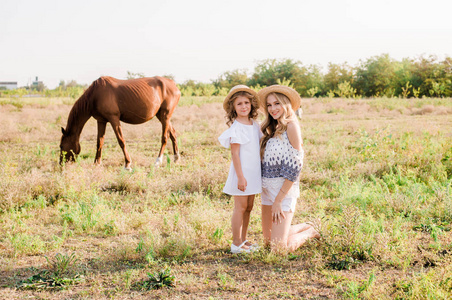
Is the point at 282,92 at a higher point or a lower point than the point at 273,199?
higher

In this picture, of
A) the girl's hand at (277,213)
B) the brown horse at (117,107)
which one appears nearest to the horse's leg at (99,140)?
the brown horse at (117,107)

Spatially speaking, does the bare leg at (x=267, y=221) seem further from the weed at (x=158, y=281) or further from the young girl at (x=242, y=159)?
the weed at (x=158, y=281)

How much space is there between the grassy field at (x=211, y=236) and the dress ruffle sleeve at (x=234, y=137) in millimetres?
1149

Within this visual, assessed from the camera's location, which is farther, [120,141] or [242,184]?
[120,141]

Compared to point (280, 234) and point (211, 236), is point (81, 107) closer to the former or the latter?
point (211, 236)

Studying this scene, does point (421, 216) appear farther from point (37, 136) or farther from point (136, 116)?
point (37, 136)

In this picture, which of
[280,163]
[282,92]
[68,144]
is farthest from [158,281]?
[68,144]

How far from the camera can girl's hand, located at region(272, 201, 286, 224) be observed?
12.0 feet

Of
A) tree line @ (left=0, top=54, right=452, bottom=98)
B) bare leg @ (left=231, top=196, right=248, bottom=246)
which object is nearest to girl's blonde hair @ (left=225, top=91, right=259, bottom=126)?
bare leg @ (left=231, top=196, right=248, bottom=246)

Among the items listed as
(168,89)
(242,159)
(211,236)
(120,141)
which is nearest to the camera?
(242,159)

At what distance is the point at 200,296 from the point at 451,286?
6.56ft

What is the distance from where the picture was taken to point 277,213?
3.66 m

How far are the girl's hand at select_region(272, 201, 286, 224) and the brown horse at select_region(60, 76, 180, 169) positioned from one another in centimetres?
474

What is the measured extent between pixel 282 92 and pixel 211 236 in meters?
1.84
